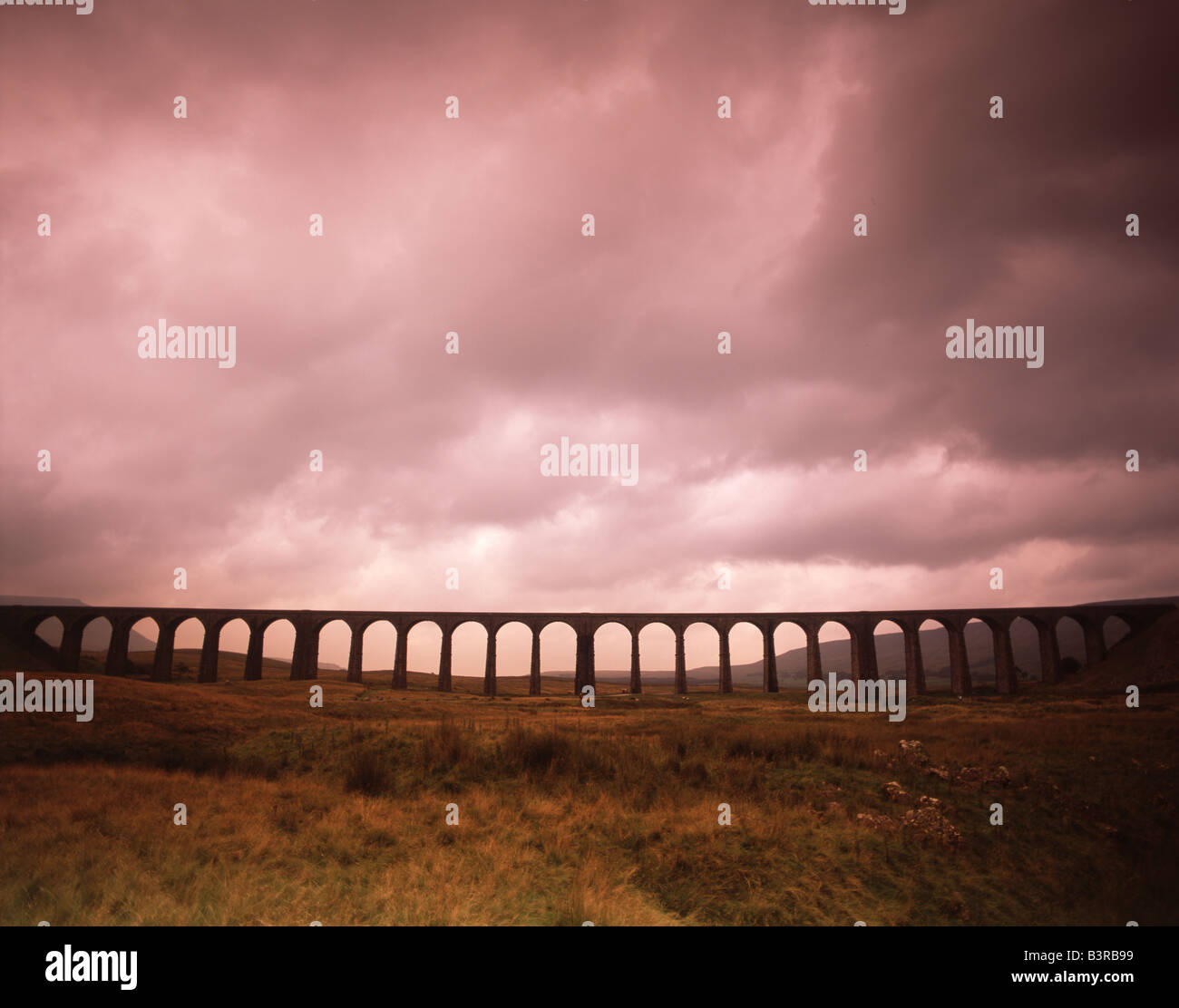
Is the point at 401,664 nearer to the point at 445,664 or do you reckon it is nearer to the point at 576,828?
the point at 445,664

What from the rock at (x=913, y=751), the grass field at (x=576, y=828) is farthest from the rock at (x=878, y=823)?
the rock at (x=913, y=751)

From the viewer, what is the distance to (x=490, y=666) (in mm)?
53219

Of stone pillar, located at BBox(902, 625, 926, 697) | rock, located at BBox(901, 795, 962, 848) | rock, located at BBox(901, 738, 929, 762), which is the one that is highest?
rock, located at BBox(901, 738, 929, 762)

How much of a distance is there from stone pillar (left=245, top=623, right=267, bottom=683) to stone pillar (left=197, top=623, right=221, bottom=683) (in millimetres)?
2828

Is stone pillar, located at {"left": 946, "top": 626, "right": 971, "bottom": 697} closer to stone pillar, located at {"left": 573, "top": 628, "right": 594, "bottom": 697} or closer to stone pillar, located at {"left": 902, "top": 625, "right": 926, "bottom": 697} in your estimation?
stone pillar, located at {"left": 902, "top": 625, "right": 926, "bottom": 697}

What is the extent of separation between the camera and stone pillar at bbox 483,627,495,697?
5291 cm

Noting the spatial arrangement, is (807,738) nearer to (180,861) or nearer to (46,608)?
(180,861)

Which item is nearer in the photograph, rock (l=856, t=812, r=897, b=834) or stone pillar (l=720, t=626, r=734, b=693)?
rock (l=856, t=812, r=897, b=834)

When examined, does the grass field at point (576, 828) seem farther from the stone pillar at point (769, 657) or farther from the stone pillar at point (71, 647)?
the stone pillar at point (71, 647)

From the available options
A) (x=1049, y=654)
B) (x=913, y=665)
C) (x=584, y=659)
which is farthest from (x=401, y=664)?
(x=1049, y=654)

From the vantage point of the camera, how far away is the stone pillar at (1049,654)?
5250 cm

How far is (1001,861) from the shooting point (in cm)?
934

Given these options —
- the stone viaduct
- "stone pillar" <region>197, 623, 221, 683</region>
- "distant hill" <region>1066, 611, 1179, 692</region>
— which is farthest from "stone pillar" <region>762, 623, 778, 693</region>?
"stone pillar" <region>197, 623, 221, 683</region>
